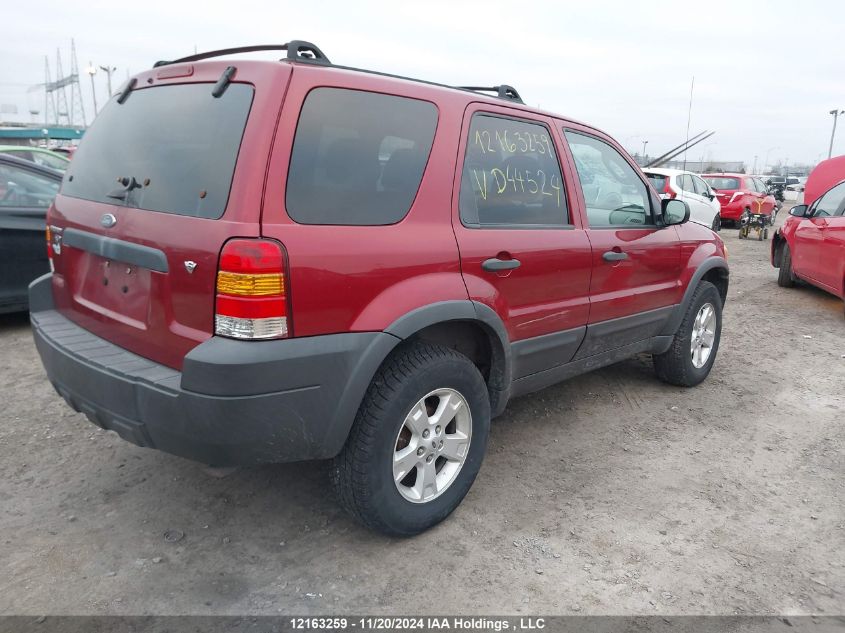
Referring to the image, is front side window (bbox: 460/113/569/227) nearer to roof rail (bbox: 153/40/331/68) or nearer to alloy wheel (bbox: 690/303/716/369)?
roof rail (bbox: 153/40/331/68)

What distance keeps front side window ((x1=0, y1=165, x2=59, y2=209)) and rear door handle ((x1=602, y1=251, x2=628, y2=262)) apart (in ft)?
14.6

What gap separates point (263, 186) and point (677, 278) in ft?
10.1

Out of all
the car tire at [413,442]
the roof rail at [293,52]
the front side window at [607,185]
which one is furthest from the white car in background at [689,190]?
the roof rail at [293,52]

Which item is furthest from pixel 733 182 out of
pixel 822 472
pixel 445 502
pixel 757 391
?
pixel 445 502

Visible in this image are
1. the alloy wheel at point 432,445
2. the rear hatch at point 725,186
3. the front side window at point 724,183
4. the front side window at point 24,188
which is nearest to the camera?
the alloy wheel at point 432,445

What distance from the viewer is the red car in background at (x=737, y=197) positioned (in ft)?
56.0

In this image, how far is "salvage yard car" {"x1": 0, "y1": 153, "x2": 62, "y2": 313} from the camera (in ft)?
17.0

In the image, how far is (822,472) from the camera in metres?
3.44

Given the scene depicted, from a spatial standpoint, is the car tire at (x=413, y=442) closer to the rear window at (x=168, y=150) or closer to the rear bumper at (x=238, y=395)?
the rear bumper at (x=238, y=395)

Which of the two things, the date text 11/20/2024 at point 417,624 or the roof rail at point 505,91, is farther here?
the roof rail at point 505,91

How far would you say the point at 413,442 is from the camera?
264cm

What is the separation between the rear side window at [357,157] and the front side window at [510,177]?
29 cm

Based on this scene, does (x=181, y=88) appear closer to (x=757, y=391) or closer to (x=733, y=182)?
(x=757, y=391)

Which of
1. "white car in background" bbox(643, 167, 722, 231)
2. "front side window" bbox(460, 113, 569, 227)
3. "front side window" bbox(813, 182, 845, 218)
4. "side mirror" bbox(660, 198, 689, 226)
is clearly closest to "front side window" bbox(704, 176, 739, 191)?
"white car in background" bbox(643, 167, 722, 231)
